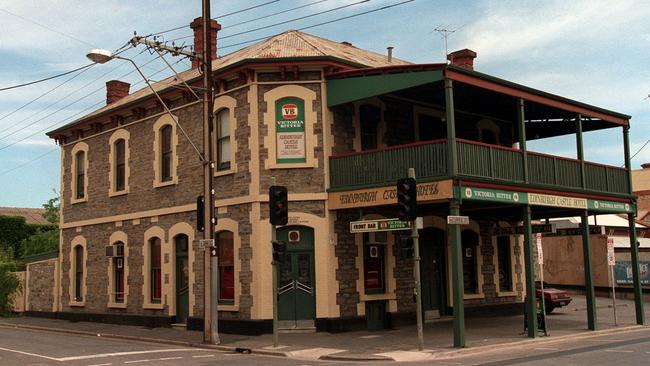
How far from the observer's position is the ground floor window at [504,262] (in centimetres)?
2566

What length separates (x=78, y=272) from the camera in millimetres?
28344

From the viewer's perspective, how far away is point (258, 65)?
1989cm

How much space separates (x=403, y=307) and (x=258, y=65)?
8416 millimetres

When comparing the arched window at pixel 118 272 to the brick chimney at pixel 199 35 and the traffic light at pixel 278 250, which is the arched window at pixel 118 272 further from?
the traffic light at pixel 278 250

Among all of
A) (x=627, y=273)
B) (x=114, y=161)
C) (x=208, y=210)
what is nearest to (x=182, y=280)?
(x=208, y=210)

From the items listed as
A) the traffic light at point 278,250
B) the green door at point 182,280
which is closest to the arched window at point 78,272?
the green door at point 182,280

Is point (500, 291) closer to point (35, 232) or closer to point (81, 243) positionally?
point (81, 243)

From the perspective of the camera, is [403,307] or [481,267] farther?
[481,267]

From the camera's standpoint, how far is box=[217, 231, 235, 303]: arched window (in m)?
20.7

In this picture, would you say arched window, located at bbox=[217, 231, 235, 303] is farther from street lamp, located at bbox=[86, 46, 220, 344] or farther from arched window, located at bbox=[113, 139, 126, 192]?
arched window, located at bbox=[113, 139, 126, 192]

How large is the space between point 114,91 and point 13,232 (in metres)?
19.4

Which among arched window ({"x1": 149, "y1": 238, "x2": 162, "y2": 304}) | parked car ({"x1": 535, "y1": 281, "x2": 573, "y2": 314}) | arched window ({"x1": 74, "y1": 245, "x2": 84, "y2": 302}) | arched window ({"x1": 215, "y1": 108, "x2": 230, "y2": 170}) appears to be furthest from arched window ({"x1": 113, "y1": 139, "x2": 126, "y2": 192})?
parked car ({"x1": 535, "y1": 281, "x2": 573, "y2": 314})

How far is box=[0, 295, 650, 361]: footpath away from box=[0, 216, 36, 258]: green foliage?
69.0 feet

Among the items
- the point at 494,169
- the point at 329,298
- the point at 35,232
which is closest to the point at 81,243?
the point at 329,298
